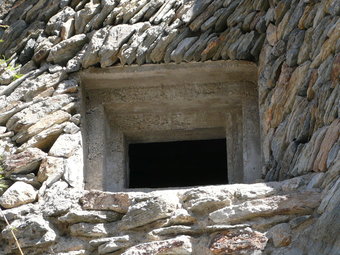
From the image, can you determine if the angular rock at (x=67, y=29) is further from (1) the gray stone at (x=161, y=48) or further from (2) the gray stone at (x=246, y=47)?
(2) the gray stone at (x=246, y=47)

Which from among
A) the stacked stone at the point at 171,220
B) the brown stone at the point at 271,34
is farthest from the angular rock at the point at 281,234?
the brown stone at the point at 271,34

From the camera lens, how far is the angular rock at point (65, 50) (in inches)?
279

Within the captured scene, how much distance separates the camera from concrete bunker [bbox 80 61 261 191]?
22.7 ft

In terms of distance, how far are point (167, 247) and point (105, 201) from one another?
0.54 m

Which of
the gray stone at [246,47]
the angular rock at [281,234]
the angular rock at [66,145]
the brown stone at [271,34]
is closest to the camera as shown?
the angular rock at [281,234]

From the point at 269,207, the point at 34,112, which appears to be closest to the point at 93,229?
the point at 269,207

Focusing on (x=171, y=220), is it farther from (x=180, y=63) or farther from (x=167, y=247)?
(x=180, y=63)

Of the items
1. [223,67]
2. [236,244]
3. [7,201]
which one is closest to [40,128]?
[7,201]

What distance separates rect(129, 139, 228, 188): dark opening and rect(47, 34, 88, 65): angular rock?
1.32 metres

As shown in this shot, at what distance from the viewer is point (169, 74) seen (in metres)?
7.02

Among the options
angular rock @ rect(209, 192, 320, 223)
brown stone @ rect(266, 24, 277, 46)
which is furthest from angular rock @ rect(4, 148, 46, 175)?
brown stone @ rect(266, 24, 277, 46)

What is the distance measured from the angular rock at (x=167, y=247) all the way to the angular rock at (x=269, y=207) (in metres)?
0.20

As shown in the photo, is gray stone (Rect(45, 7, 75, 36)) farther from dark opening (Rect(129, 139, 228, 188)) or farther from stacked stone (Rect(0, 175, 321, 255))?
stacked stone (Rect(0, 175, 321, 255))

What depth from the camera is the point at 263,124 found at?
21.8 feet
